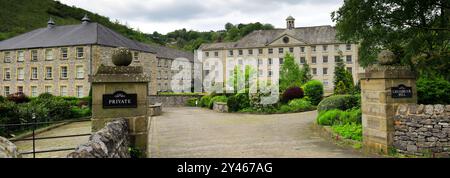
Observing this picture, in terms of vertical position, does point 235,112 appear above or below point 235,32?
below

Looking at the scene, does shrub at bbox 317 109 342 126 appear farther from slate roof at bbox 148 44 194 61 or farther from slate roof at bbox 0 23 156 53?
→ slate roof at bbox 148 44 194 61

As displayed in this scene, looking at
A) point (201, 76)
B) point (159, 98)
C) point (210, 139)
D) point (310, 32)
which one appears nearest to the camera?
point (210, 139)

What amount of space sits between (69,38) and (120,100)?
3712cm

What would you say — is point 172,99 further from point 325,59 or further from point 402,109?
point 325,59

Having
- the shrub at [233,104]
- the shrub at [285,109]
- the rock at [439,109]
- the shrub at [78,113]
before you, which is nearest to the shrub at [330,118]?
the rock at [439,109]

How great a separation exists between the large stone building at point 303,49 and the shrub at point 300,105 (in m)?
36.8

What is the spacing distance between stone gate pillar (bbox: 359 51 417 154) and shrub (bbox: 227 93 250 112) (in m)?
14.3

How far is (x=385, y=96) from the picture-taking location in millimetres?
7719

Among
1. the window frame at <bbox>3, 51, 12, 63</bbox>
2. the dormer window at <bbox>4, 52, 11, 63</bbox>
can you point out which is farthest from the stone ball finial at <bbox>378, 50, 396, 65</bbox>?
the dormer window at <bbox>4, 52, 11, 63</bbox>

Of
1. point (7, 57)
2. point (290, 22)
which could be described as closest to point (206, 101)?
point (7, 57)
